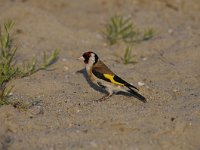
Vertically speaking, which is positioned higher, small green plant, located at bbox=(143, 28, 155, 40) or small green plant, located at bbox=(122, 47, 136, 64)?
small green plant, located at bbox=(143, 28, 155, 40)

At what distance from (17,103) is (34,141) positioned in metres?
0.87

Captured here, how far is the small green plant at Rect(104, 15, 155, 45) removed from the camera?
26.6 ft

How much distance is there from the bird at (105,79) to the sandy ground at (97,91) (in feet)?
0.40

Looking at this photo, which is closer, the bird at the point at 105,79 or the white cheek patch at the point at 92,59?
the bird at the point at 105,79

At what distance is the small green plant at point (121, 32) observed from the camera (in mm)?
8102

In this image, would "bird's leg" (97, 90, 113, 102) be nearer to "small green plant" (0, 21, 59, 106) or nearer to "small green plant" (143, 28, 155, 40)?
"small green plant" (0, 21, 59, 106)

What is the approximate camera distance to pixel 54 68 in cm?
737

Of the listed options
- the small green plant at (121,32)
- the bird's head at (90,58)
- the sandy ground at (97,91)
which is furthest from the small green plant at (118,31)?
the bird's head at (90,58)

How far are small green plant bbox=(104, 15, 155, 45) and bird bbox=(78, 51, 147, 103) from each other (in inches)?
54.3

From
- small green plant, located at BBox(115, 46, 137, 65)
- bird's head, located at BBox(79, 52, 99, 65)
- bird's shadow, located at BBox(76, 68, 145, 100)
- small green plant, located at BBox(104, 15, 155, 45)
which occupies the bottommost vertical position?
bird's shadow, located at BBox(76, 68, 145, 100)

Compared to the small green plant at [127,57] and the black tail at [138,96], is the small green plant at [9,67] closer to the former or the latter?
the small green plant at [127,57]

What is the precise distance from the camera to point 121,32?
8.20m

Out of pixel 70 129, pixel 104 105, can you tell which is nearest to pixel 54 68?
pixel 104 105

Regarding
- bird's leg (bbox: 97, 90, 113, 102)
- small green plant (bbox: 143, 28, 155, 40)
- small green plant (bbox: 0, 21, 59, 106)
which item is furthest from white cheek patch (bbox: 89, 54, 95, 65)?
small green plant (bbox: 143, 28, 155, 40)
